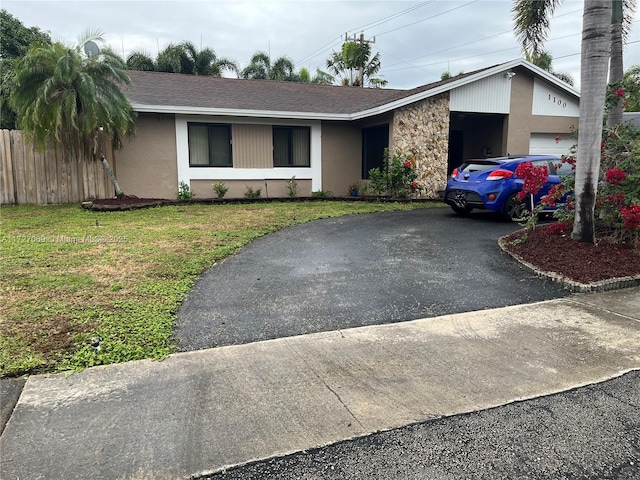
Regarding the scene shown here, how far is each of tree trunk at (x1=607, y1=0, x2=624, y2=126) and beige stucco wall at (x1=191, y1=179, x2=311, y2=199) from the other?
30.7 ft

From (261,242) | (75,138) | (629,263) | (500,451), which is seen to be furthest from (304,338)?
(75,138)

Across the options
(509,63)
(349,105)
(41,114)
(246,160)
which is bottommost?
(246,160)

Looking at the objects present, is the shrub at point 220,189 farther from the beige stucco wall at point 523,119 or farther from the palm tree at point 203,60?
the palm tree at point 203,60

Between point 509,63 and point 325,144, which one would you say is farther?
point 325,144

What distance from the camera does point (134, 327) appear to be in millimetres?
3965

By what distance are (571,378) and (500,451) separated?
116 cm

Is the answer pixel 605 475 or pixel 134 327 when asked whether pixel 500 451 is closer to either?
pixel 605 475

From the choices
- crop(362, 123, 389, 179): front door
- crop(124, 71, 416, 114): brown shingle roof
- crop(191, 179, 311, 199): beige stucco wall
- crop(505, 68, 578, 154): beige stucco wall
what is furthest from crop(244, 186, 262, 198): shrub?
crop(505, 68, 578, 154): beige stucco wall

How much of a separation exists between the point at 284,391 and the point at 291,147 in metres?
12.8

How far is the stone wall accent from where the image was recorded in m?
14.3

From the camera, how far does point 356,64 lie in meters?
30.0

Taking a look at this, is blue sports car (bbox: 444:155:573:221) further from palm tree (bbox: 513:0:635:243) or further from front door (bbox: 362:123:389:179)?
front door (bbox: 362:123:389:179)

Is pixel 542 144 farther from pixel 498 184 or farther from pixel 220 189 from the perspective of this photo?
pixel 220 189

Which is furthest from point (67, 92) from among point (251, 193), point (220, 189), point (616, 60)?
point (616, 60)
